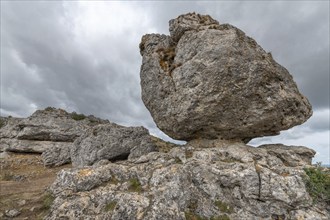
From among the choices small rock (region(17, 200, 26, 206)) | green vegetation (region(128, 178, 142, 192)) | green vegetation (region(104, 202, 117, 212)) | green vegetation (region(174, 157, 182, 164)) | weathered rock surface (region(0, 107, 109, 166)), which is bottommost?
green vegetation (region(104, 202, 117, 212))

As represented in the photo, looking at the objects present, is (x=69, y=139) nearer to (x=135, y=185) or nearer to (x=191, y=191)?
(x=135, y=185)

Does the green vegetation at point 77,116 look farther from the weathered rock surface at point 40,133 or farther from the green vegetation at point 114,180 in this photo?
the green vegetation at point 114,180

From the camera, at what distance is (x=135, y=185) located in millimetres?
14680

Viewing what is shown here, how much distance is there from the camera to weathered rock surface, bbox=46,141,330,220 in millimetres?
12930

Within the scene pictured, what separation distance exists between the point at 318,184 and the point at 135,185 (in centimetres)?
919

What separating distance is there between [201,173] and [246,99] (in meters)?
5.81

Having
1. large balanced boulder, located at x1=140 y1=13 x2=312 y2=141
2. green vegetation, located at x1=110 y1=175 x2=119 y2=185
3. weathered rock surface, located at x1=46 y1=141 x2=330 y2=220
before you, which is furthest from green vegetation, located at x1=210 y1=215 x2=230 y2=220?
large balanced boulder, located at x1=140 y1=13 x2=312 y2=141

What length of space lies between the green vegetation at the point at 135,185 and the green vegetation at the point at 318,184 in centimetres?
843

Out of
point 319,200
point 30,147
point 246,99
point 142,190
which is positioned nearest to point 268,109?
point 246,99

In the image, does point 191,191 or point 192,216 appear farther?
point 191,191

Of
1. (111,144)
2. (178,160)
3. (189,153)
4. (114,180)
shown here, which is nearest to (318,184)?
(189,153)

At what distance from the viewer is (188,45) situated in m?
18.8

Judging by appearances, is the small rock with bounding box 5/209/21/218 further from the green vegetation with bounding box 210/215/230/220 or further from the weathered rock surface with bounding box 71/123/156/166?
the weathered rock surface with bounding box 71/123/156/166

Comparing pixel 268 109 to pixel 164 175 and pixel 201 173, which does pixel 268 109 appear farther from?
pixel 164 175
